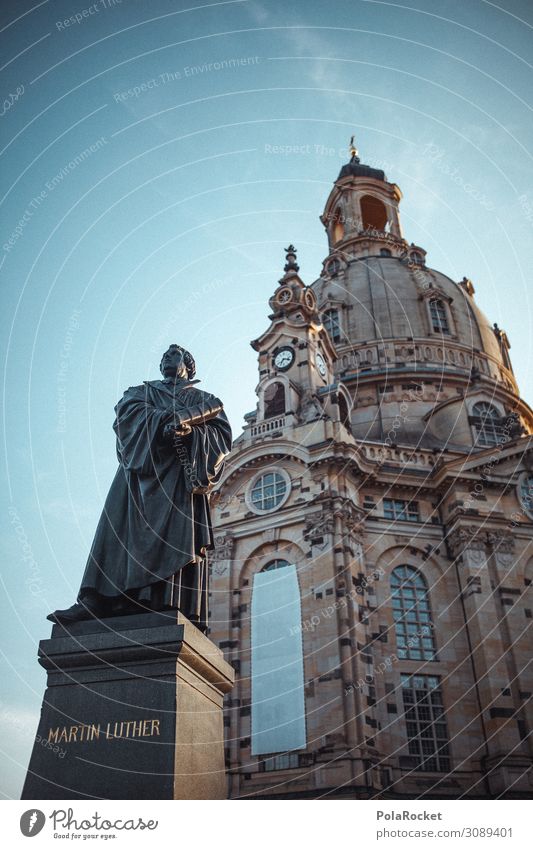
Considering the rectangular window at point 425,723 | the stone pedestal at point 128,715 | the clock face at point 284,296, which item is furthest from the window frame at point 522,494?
the stone pedestal at point 128,715

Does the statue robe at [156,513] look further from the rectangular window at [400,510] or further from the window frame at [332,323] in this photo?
the window frame at [332,323]

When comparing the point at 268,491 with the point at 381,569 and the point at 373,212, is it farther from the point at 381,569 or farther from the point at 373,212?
the point at 373,212

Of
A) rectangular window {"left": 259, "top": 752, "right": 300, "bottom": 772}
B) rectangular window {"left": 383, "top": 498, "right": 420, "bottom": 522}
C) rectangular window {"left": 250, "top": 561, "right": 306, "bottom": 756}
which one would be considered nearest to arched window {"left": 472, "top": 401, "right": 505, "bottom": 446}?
rectangular window {"left": 383, "top": 498, "right": 420, "bottom": 522}

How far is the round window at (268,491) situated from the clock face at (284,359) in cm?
703

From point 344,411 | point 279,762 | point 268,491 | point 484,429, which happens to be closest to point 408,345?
point 484,429

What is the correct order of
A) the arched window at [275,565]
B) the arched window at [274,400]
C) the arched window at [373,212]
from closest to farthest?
the arched window at [275,565]
the arched window at [274,400]
the arched window at [373,212]

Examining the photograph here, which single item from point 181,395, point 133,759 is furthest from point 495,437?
A: point 133,759

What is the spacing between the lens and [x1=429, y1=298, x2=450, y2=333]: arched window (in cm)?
4312

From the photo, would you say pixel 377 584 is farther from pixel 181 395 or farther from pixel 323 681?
pixel 181 395

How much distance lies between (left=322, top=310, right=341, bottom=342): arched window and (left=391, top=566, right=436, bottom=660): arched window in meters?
19.3

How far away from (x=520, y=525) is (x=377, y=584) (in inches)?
267

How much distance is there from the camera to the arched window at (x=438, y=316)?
4312 cm

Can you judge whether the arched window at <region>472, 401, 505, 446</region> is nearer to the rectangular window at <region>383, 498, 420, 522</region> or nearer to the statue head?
the rectangular window at <region>383, 498, 420, 522</region>

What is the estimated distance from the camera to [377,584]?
27.0m
